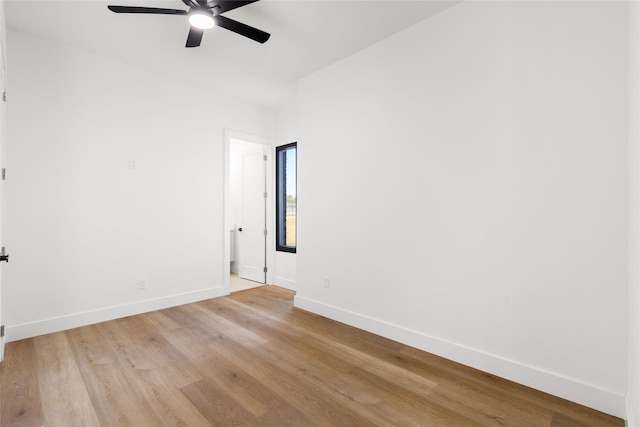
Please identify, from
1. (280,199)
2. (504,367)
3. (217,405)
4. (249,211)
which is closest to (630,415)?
(504,367)

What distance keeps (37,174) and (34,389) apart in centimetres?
194

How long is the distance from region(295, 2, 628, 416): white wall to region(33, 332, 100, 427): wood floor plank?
222 cm

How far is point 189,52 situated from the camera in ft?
10.5

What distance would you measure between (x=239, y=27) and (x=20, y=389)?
117 inches

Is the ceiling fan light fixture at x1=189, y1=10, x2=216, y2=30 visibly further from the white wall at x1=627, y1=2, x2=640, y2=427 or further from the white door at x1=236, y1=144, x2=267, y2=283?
the white door at x1=236, y1=144, x2=267, y2=283

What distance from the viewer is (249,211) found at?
530 cm

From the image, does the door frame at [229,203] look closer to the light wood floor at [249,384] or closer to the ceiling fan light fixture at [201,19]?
the light wood floor at [249,384]

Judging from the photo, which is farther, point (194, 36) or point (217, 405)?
point (194, 36)

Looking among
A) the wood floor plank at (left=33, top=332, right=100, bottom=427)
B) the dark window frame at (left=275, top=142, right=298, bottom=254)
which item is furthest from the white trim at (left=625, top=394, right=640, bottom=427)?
the dark window frame at (left=275, top=142, right=298, bottom=254)

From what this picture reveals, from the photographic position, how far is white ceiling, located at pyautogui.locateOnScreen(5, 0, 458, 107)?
2480 mm

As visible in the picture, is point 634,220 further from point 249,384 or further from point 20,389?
point 20,389

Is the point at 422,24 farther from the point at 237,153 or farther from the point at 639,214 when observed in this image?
the point at 237,153

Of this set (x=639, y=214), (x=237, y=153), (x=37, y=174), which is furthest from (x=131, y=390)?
(x=237, y=153)

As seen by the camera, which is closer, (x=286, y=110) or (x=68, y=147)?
(x=68, y=147)
